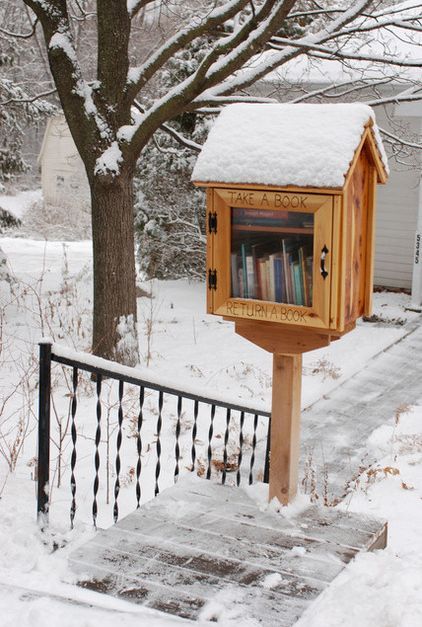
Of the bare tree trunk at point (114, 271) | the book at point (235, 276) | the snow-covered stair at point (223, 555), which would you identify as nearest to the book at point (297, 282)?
the book at point (235, 276)

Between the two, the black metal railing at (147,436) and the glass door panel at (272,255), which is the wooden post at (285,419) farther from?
the black metal railing at (147,436)

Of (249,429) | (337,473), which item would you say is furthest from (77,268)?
(337,473)

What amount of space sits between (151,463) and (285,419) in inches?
97.8

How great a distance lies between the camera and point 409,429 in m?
7.66

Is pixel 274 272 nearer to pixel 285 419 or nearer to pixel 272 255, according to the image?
pixel 272 255

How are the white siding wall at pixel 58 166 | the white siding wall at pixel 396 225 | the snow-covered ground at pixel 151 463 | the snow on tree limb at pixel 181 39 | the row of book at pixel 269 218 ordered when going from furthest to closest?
the white siding wall at pixel 58 166 → the white siding wall at pixel 396 225 → the snow on tree limb at pixel 181 39 → the row of book at pixel 269 218 → the snow-covered ground at pixel 151 463

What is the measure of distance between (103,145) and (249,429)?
126 inches

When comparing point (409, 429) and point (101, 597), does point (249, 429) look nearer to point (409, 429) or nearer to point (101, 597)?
point (409, 429)

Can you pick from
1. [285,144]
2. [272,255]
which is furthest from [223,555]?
[285,144]

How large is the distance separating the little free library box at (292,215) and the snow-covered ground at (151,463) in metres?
0.73

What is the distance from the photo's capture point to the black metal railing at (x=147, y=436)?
4.11 metres

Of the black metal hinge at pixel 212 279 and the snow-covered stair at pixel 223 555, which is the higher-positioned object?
the black metal hinge at pixel 212 279

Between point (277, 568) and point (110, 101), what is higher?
point (110, 101)

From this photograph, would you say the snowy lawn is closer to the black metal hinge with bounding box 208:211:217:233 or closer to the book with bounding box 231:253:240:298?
the book with bounding box 231:253:240:298
